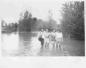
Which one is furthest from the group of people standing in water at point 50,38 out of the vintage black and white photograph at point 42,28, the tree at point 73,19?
the tree at point 73,19

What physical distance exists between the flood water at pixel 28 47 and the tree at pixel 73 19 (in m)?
0.17

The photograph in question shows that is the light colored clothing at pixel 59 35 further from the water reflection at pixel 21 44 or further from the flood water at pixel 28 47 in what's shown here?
the water reflection at pixel 21 44

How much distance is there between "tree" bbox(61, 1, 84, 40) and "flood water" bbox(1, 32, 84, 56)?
0.57 ft


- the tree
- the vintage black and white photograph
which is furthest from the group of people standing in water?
the tree

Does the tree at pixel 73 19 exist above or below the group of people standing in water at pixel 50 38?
above

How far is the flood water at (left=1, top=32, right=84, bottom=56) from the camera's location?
2.45 metres

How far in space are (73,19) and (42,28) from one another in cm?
49

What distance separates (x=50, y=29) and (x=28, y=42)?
39 cm

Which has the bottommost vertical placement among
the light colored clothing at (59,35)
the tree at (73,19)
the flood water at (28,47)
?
the flood water at (28,47)

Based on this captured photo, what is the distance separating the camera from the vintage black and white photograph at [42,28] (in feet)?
8.08

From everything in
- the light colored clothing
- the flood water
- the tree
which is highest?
the tree

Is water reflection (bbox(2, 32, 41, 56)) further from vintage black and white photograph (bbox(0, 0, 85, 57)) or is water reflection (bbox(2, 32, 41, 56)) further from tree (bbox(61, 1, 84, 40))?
tree (bbox(61, 1, 84, 40))

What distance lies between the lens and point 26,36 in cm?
249
